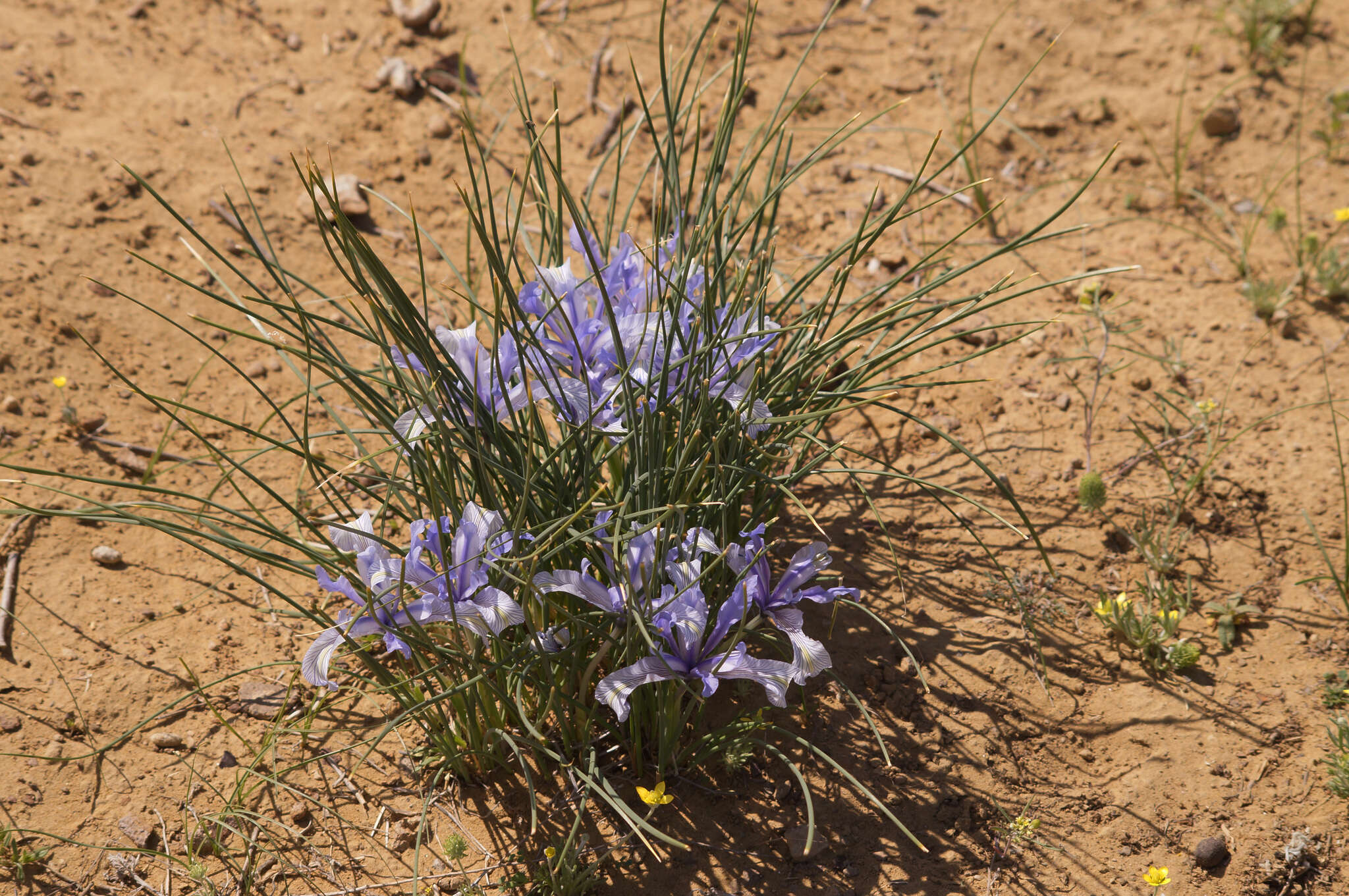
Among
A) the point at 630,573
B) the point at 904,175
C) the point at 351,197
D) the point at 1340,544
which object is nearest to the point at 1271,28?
the point at 904,175

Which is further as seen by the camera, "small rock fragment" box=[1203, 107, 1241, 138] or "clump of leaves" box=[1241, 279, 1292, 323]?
"small rock fragment" box=[1203, 107, 1241, 138]

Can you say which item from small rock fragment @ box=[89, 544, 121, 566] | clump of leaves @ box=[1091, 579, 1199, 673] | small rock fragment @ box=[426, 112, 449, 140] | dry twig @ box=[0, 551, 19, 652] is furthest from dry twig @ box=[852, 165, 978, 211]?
dry twig @ box=[0, 551, 19, 652]

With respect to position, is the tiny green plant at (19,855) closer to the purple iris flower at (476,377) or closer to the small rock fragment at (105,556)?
the small rock fragment at (105,556)

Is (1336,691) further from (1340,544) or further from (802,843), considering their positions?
(802,843)

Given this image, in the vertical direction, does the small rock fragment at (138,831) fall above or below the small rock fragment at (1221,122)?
below

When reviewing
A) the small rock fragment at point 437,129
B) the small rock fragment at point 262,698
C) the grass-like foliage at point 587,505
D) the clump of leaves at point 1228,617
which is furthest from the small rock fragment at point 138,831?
the small rock fragment at point 437,129

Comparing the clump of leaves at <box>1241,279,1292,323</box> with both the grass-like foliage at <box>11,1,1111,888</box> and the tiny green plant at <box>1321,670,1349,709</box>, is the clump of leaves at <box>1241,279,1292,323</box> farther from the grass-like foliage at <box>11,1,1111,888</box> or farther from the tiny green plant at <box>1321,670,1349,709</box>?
the grass-like foliage at <box>11,1,1111,888</box>
